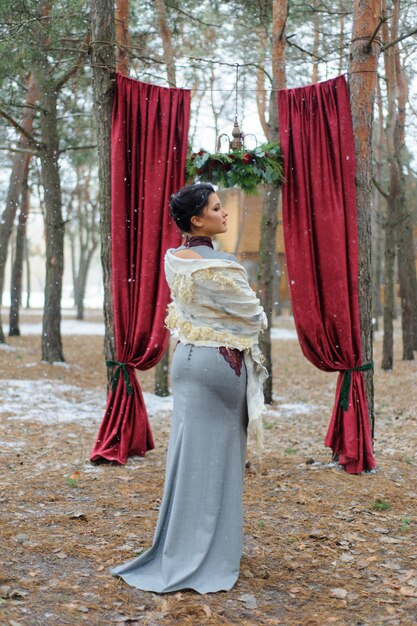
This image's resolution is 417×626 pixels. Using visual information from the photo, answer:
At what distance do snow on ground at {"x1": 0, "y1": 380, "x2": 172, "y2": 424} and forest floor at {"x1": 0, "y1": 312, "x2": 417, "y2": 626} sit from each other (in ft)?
0.26

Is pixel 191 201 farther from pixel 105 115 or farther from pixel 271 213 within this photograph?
pixel 271 213

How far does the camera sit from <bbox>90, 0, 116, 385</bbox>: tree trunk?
6594 mm

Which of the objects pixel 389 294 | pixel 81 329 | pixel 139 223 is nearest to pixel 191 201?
pixel 139 223

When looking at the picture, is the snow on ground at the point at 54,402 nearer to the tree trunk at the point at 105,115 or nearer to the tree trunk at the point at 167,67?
the tree trunk at the point at 167,67

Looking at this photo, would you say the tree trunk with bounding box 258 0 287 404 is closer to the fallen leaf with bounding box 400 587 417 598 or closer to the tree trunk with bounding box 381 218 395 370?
the tree trunk with bounding box 381 218 395 370

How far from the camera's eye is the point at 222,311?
372 cm

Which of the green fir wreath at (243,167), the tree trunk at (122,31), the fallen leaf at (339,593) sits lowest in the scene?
the fallen leaf at (339,593)

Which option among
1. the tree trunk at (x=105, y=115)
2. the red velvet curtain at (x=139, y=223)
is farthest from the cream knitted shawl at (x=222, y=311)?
the tree trunk at (x=105, y=115)

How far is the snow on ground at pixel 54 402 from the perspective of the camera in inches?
362

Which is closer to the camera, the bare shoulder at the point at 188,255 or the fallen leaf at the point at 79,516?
the bare shoulder at the point at 188,255

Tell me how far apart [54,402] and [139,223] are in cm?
467

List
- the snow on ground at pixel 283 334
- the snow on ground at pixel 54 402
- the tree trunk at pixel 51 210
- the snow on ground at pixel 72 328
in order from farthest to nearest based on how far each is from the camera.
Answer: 1. the snow on ground at pixel 283 334
2. the snow on ground at pixel 72 328
3. the tree trunk at pixel 51 210
4. the snow on ground at pixel 54 402

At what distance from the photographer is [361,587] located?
3.77 metres

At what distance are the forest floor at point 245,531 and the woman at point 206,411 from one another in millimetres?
176
